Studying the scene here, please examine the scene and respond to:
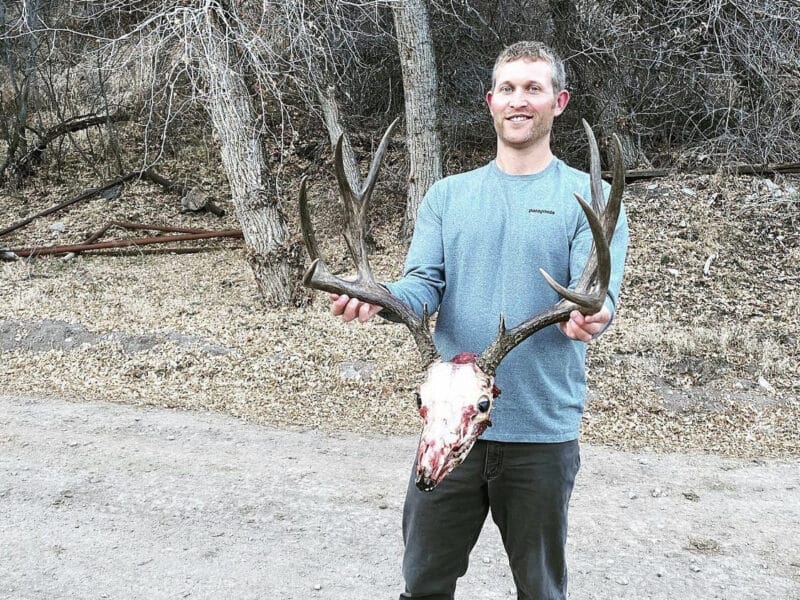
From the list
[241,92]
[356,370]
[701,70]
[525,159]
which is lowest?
[356,370]

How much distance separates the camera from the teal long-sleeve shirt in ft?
9.15

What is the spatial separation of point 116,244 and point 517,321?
10517 millimetres

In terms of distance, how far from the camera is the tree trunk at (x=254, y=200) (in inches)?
352

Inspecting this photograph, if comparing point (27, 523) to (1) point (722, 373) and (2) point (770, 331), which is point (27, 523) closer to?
(1) point (722, 373)

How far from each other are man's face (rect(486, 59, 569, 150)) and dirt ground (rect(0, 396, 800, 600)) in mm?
2387

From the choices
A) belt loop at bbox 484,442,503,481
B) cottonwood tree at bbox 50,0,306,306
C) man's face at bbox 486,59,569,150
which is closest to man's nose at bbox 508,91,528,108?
man's face at bbox 486,59,569,150

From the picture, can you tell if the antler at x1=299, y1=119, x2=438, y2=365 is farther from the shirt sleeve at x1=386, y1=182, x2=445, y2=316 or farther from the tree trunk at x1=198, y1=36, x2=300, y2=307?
the tree trunk at x1=198, y1=36, x2=300, y2=307

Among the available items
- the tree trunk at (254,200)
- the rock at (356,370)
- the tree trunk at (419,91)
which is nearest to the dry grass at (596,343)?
the rock at (356,370)

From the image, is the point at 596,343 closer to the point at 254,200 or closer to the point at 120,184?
the point at 254,200

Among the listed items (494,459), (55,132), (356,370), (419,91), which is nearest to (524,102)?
(494,459)

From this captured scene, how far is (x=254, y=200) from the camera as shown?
359 inches

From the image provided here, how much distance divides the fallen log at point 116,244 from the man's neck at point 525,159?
10.1 meters

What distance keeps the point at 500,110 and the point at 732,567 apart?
2.91 m

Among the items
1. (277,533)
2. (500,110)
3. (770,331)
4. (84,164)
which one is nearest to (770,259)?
(770,331)
